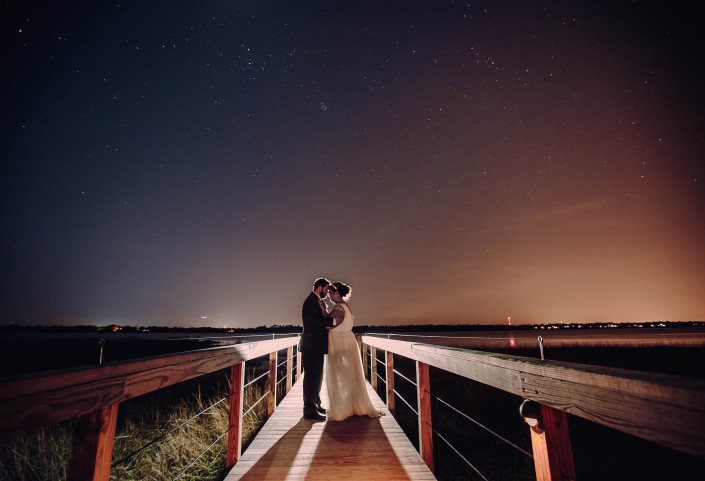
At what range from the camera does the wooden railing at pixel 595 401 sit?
726mm

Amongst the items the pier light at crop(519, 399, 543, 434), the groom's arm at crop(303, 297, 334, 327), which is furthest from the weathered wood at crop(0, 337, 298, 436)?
the groom's arm at crop(303, 297, 334, 327)

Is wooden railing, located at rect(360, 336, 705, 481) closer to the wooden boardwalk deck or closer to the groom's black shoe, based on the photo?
the wooden boardwalk deck

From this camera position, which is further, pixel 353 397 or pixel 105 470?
pixel 353 397

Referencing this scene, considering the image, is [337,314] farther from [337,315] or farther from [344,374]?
[344,374]

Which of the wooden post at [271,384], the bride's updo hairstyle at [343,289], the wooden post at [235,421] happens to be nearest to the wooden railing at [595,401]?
the wooden post at [235,421]

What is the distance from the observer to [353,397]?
14.7ft

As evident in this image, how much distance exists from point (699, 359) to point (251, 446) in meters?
29.9

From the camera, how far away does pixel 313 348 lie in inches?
181

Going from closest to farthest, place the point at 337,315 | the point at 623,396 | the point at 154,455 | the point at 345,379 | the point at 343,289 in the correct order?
the point at 623,396 < the point at 154,455 < the point at 345,379 < the point at 337,315 < the point at 343,289

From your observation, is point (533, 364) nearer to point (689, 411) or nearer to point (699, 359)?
point (689, 411)

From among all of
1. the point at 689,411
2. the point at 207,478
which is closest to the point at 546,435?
the point at 689,411

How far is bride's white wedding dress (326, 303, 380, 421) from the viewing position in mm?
4402

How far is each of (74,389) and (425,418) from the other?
264 cm

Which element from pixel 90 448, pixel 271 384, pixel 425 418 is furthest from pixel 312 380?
pixel 90 448
